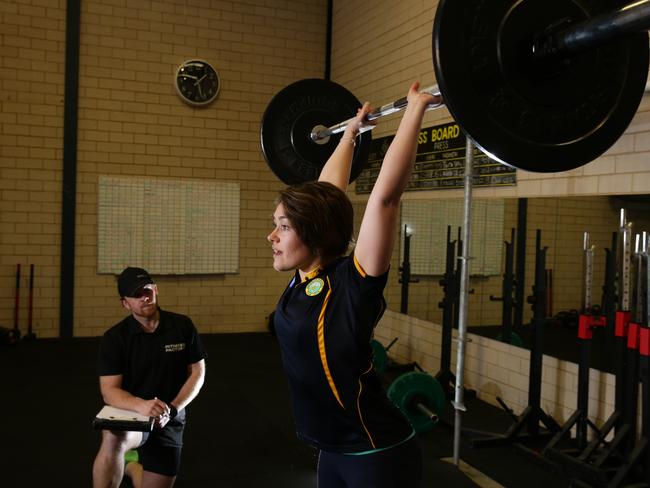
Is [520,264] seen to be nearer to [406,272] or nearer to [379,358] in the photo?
[406,272]

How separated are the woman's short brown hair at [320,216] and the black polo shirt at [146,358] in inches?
45.7

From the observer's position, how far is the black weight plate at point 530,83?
1190 millimetres

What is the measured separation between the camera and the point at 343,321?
3.92ft

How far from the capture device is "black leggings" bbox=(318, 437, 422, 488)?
48.5 inches

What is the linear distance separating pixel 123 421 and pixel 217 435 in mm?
1489

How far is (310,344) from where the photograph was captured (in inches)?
47.9

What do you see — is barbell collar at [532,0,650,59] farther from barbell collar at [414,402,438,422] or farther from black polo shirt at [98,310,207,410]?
barbell collar at [414,402,438,422]

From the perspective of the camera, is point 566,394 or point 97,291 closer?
point 566,394

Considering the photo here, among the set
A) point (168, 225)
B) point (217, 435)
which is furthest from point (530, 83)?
point (168, 225)

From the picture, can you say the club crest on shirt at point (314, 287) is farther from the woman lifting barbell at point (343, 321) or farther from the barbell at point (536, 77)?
the barbell at point (536, 77)

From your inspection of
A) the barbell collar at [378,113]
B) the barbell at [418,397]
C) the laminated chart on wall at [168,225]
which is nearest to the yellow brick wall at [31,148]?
the laminated chart on wall at [168,225]

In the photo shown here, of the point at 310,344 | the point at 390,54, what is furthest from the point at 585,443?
the point at 390,54

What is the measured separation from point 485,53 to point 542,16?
6.2 inches

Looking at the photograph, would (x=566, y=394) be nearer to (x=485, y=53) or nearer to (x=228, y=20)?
(x=485, y=53)
